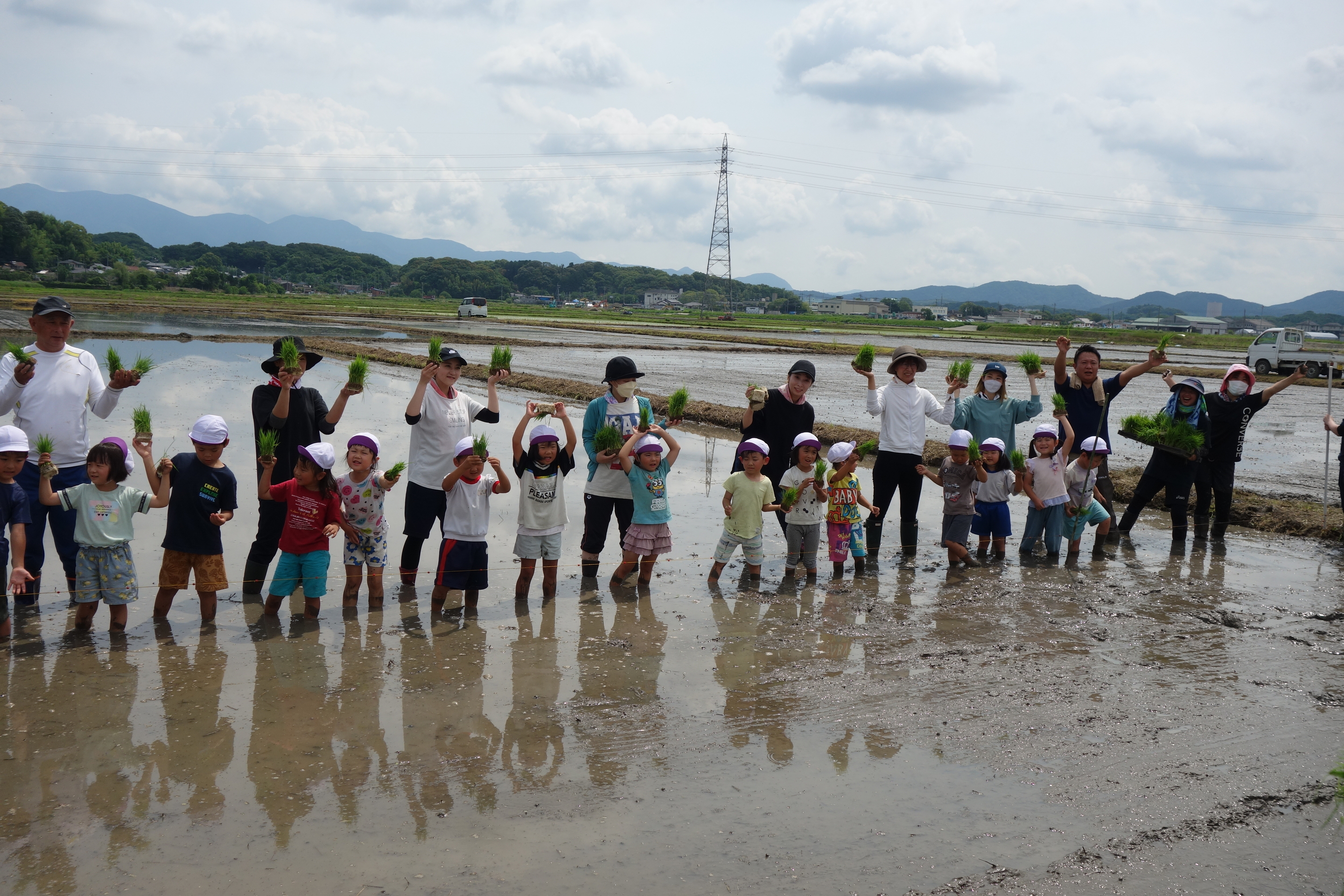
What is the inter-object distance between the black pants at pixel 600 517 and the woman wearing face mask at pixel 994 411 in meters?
3.12

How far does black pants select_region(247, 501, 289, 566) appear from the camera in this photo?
257 inches

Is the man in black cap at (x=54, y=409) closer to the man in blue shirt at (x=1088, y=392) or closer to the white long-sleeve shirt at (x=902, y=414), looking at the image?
the white long-sleeve shirt at (x=902, y=414)

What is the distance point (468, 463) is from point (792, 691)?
2.67m

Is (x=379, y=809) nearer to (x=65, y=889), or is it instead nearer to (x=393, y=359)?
(x=65, y=889)

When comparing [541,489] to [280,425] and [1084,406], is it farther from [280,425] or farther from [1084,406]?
[1084,406]

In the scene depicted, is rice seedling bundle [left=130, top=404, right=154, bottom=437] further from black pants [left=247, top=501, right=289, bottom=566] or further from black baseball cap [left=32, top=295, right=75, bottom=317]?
black pants [left=247, top=501, right=289, bottom=566]

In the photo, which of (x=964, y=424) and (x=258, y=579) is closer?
(x=258, y=579)

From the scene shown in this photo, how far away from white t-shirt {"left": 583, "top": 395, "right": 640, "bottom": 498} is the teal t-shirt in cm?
7

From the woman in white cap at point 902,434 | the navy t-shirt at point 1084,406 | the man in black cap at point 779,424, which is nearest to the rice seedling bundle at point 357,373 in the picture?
the man in black cap at point 779,424

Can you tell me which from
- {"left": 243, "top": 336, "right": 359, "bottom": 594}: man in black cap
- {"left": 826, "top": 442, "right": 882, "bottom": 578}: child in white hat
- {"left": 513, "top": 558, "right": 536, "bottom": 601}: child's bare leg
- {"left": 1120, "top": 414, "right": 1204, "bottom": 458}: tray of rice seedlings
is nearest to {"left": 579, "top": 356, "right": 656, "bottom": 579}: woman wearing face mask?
{"left": 513, "top": 558, "right": 536, "bottom": 601}: child's bare leg

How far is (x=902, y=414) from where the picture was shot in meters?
7.94

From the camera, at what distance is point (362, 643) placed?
5758 millimetres

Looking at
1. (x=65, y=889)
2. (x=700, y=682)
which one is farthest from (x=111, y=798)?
(x=700, y=682)

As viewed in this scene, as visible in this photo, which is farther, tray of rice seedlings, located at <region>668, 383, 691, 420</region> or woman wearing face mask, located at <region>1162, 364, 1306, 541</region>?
woman wearing face mask, located at <region>1162, 364, 1306, 541</region>
